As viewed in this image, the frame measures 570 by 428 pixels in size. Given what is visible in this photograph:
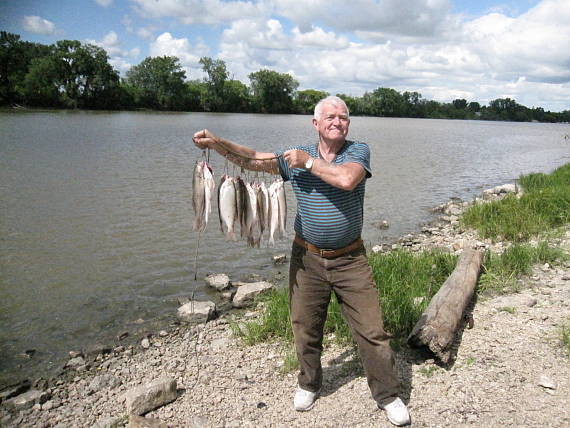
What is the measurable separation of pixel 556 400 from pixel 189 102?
97.2 meters

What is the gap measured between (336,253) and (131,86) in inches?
3686

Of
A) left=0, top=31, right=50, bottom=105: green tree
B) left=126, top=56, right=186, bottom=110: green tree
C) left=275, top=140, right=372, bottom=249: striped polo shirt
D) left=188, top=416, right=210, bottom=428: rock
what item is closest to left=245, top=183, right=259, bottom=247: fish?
left=275, top=140, right=372, bottom=249: striped polo shirt

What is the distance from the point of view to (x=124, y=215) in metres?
13.3

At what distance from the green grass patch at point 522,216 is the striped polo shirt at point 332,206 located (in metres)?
7.41

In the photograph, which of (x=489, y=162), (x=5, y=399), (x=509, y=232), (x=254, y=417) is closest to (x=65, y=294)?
(x=5, y=399)

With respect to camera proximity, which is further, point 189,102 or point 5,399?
point 189,102

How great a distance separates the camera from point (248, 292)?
812cm

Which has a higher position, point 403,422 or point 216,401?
point 403,422

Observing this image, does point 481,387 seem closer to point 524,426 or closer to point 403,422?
point 524,426

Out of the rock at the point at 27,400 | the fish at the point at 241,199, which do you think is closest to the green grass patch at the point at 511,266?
the fish at the point at 241,199

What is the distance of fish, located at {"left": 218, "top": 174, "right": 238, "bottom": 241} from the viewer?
179 inches

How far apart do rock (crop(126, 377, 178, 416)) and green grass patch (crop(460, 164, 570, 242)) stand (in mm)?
8217

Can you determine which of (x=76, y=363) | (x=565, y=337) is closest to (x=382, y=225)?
(x=565, y=337)

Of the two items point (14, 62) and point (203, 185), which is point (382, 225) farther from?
point (14, 62)
